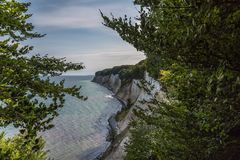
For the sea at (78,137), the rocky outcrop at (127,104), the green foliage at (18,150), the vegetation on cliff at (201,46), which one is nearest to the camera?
the vegetation on cliff at (201,46)

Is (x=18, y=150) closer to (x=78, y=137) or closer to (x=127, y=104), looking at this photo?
(x=78, y=137)

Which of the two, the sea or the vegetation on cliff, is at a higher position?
the vegetation on cliff

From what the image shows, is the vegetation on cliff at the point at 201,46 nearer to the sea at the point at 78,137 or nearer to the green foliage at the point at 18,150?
the green foliage at the point at 18,150

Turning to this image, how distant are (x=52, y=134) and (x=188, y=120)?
49.9 meters

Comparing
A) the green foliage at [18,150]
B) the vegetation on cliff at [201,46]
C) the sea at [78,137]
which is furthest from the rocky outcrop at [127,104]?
the vegetation on cliff at [201,46]

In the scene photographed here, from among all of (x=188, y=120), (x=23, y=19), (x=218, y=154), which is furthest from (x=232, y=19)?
(x=23, y=19)

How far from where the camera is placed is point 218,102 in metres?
8.05

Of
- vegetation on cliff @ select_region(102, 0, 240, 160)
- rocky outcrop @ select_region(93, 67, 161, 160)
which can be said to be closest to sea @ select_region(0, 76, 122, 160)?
rocky outcrop @ select_region(93, 67, 161, 160)

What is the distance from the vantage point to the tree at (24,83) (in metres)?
10.4

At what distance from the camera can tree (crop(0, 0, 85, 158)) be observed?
10383 mm

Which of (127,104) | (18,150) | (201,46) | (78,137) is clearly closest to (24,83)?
(18,150)

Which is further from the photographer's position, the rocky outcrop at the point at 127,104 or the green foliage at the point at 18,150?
the rocky outcrop at the point at 127,104

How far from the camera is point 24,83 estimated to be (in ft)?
39.9

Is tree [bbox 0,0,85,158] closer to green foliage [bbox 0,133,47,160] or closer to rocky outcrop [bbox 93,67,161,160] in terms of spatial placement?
green foliage [bbox 0,133,47,160]
